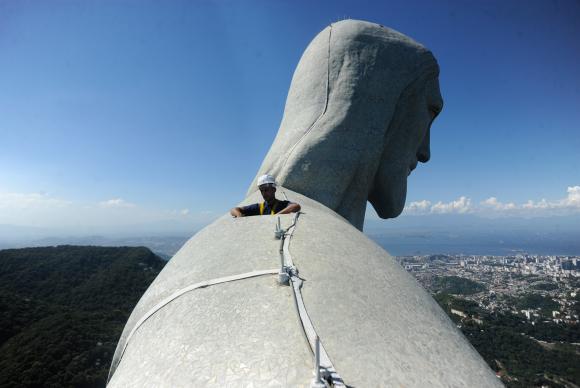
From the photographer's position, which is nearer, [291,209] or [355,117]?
[291,209]

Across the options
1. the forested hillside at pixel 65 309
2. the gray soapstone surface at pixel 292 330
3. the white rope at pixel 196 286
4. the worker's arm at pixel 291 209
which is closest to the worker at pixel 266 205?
the worker's arm at pixel 291 209

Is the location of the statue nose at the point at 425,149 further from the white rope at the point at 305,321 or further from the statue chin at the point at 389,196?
the white rope at the point at 305,321

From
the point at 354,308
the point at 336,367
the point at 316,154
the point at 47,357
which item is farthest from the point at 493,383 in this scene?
the point at 47,357

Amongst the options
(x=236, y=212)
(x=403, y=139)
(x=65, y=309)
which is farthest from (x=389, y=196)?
(x=65, y=309)

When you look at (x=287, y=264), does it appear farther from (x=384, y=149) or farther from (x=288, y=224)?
(x=384, y=149)

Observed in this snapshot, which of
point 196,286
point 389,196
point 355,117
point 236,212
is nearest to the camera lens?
point 196,286

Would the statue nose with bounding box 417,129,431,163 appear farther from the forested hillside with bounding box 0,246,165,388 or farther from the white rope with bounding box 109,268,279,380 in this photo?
the forested hillside with bounding box 0,246,165,388

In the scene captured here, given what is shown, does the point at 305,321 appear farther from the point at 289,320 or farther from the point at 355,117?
the point at 355,117
